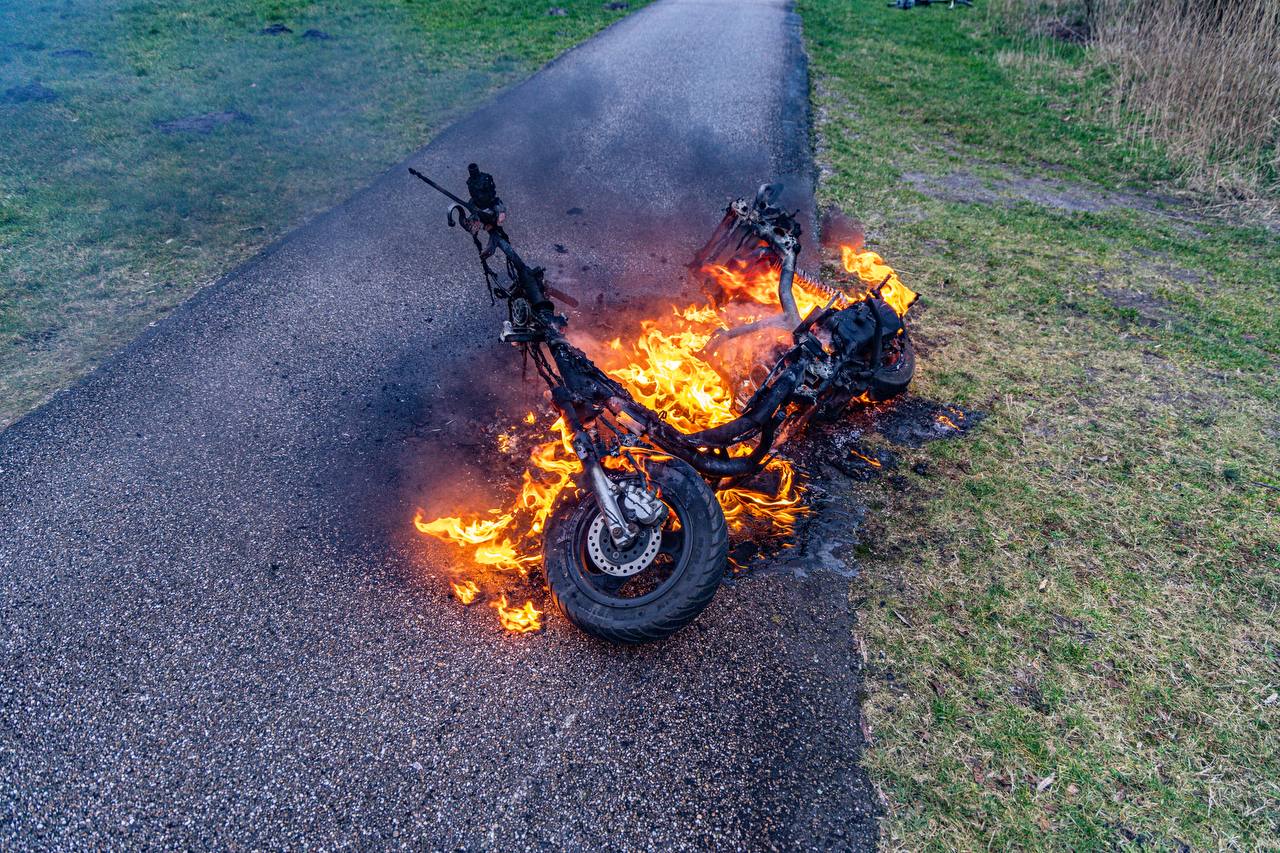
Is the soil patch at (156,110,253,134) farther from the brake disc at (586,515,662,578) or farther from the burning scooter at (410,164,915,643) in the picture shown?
the brake disc at (586,515,662,578)

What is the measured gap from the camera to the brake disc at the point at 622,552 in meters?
3.87

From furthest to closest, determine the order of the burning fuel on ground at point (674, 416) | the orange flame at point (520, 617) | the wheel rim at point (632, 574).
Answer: the burning fuel on ground at point (674, 416), the orange flame at point (520, 617), the wheel rim at point (632, 574)

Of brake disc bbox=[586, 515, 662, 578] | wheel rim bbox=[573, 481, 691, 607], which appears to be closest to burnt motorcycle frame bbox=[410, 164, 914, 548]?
brake disc bbox=[586, 515, 662, 578]

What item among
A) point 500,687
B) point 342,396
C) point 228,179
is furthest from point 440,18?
point 500,687

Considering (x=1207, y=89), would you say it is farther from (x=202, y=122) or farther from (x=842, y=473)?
(x=202, y=122)

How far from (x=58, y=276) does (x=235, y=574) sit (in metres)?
5.68

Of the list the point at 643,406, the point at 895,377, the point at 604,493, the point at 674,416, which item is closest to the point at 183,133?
the point at 674,416

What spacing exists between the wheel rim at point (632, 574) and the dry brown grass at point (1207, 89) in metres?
11.0

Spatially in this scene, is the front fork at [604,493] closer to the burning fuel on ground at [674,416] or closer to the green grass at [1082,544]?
the burning fuel on ground at [674,416]

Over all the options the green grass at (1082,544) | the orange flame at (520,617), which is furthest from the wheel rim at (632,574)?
the green grass at (1082,544)

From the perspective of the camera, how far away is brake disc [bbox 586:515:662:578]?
3869 millimetres

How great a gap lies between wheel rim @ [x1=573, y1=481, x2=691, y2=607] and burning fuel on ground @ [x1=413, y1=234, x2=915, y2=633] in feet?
1.09

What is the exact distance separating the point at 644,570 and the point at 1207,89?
13.1m

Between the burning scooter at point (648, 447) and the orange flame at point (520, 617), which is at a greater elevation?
the burning scooter at point (648, 447)
